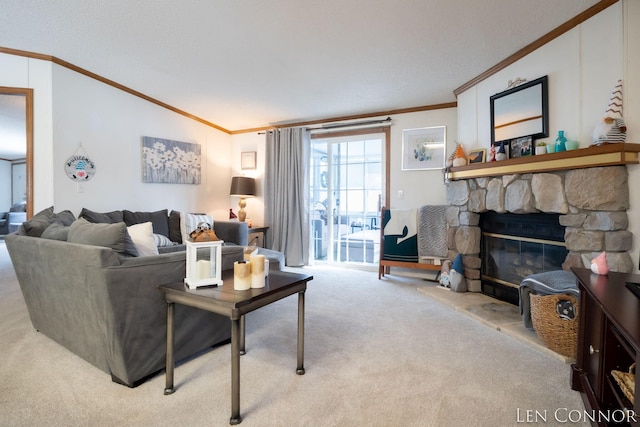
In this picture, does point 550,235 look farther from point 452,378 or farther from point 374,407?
point 374,407

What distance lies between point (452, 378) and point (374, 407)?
0.55 m

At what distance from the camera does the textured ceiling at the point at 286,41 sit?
2.33 metres

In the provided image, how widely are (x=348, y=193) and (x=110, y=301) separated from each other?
11.9 feet

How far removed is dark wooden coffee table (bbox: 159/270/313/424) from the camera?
140cm

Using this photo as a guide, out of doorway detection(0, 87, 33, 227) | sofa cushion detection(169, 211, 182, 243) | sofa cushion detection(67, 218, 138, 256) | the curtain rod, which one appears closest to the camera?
sofa cushion detection(67, 218, 138, 256)

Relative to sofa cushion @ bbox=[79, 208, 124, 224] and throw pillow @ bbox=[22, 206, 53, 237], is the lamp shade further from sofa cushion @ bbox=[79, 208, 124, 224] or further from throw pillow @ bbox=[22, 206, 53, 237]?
throw pillow @ bbox=[22, 206, 53, 237]

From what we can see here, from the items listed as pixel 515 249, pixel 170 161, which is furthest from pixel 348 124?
pixel 515 249

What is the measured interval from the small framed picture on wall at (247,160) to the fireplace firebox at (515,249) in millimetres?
3498

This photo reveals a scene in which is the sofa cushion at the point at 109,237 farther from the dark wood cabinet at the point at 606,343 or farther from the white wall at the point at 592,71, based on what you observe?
the white wall at the point at 592,71

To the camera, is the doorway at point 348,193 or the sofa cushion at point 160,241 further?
the doorway at point 348,193

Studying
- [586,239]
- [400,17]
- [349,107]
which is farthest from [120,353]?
[349,107]

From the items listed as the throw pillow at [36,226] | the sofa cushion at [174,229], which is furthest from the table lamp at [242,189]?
the throw pillow at [36,226]

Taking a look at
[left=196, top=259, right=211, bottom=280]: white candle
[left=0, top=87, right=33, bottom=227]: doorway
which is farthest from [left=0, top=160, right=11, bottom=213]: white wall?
[left=196, top=259, right=211, bottom=280]: white candle

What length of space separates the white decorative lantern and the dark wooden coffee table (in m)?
0.04
